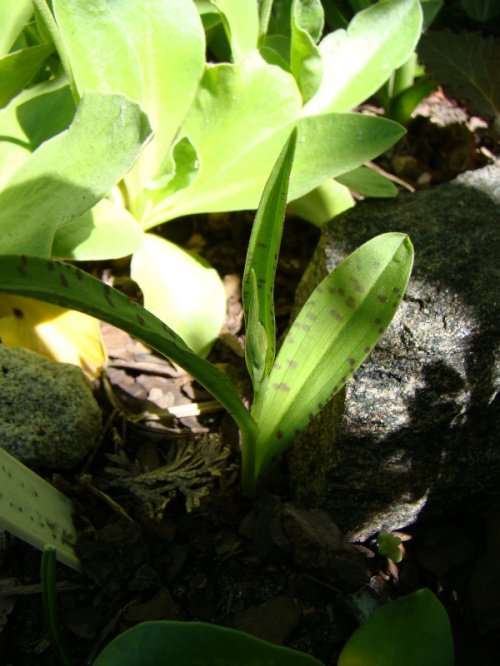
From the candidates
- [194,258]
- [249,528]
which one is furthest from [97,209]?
[249,528]

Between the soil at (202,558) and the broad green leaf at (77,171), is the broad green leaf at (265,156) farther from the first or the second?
the soil at (202,558)

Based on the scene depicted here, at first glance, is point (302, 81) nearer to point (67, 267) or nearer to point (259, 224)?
point (259, 224)

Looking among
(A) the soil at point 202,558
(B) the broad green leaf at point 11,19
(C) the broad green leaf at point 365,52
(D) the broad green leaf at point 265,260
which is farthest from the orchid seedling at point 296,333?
(B) the broad green leaf at point 11,19

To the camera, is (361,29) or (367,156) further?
(361,29)

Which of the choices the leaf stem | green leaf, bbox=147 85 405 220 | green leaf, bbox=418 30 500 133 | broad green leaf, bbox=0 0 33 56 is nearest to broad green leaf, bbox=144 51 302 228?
green leaf, bbox=147 85 405 220

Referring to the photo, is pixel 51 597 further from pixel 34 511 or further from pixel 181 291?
pixel 181 291

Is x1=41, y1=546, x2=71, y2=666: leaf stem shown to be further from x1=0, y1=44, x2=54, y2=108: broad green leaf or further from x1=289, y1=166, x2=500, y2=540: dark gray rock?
x1=0, y1=44, x2=54, y2=108: broad green leaf
